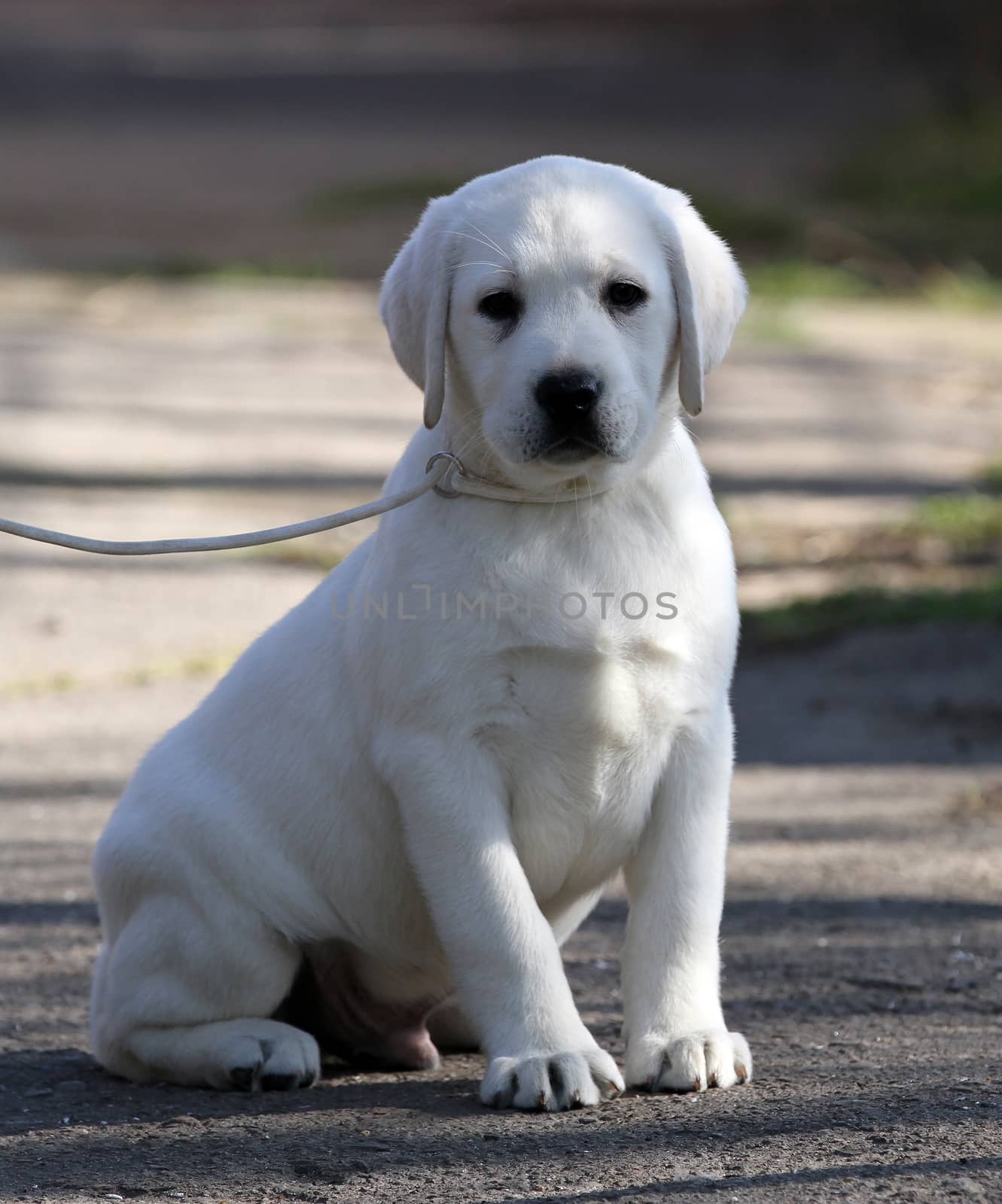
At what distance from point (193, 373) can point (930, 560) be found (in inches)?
226

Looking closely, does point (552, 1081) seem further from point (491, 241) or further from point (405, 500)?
point (491, 241)

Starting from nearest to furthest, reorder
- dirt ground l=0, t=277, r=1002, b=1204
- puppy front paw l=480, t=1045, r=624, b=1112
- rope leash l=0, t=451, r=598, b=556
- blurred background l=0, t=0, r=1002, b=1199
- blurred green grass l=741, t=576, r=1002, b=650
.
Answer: dirt ground l=0, t=277, r=1002, b=1204, puppy front paw l=480, t=1045, r=624, b=1112, rope leash l=0, t=451, r=598, b=556, blurred background l=0, t=0, r=1002, b=1199, blurred green grass l=741, t=576, r=1002, b=650

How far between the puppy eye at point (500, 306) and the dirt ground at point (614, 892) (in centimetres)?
141

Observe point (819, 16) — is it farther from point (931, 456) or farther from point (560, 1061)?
point (560, 1061)

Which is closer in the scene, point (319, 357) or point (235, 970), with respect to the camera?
point (235, 970)

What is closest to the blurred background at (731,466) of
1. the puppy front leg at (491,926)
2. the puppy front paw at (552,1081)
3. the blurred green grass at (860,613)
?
the blurred green grass at (860,613)

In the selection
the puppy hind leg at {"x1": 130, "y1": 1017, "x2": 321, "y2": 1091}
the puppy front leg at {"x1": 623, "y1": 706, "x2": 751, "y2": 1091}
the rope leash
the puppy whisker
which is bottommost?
the puppy hind leg at {"x1": 130, "y1": 1017, "x2": 321, "y2": 1091}

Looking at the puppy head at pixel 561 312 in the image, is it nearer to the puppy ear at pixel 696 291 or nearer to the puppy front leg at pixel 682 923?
the puppy ear at pixel 696 291

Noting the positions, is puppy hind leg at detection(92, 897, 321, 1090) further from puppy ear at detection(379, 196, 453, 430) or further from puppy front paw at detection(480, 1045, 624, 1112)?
puppy ear at detection(379, 196, 453, 430)

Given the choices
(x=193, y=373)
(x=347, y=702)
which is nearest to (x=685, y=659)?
(x=347, y=702)

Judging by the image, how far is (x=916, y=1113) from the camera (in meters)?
3.15

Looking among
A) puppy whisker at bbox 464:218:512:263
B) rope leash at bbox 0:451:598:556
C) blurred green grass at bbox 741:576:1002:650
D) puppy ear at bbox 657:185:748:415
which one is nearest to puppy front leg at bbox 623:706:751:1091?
rope leash at bbox 0:451:598:556

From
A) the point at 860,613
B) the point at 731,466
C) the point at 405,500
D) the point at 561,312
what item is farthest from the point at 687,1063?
the point at 731,466

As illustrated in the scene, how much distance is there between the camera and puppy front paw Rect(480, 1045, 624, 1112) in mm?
3217
